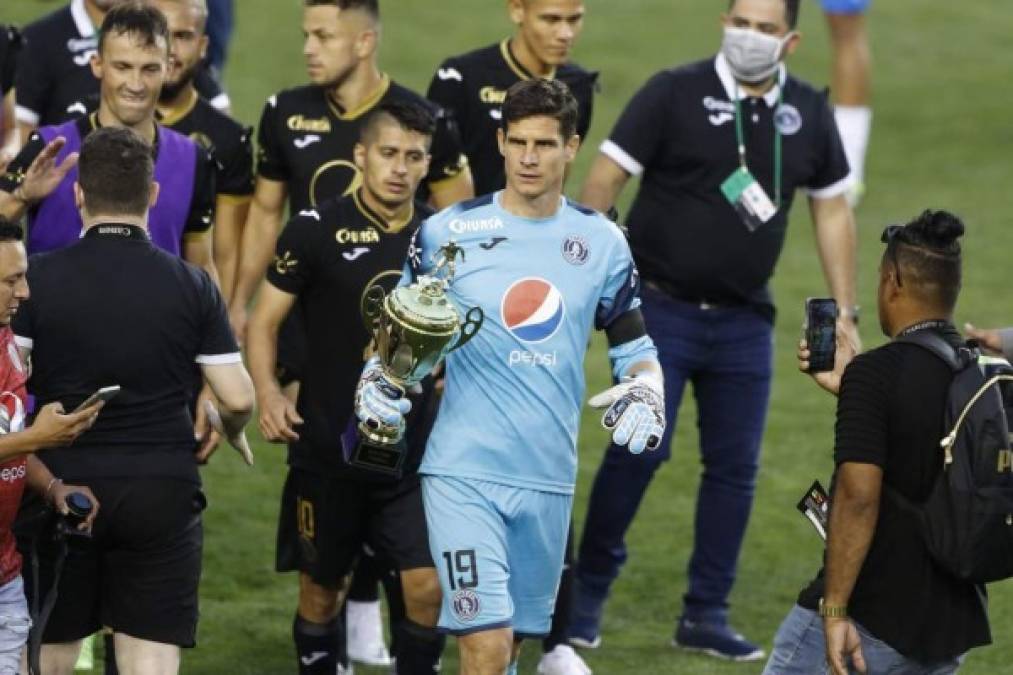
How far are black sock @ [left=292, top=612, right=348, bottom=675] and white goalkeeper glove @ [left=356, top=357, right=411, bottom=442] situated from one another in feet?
5.74

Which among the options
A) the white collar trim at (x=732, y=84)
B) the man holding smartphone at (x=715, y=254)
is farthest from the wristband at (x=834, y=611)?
the white collar trim at (x=732, y=84)

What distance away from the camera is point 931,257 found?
6.43m

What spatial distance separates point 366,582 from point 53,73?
2608mm

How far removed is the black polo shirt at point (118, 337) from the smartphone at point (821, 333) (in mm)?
1896

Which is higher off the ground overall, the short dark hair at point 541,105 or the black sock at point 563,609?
the short dark hair at point 541,105

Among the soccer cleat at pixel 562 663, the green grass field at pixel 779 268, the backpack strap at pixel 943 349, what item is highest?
the backpack strap at pixel 943 349

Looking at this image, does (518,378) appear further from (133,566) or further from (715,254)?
(715,254)

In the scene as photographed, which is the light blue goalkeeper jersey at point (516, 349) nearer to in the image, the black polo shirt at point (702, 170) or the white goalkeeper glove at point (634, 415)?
the white goalkeeper glove at point (634, 415)

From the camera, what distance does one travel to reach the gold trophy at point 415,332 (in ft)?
22.5

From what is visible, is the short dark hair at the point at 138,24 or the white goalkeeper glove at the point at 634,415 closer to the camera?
the white goalkeeper glove at the point at 634,415

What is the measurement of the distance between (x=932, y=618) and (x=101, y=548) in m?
2.65

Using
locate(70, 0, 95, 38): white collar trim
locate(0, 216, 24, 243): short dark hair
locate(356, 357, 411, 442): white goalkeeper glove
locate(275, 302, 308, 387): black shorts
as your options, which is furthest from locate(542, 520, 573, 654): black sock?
locate(70, 0, 95, 38): white collar trim

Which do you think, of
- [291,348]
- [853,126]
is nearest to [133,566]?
[291,348]

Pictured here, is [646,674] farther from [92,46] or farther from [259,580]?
[92,46]
